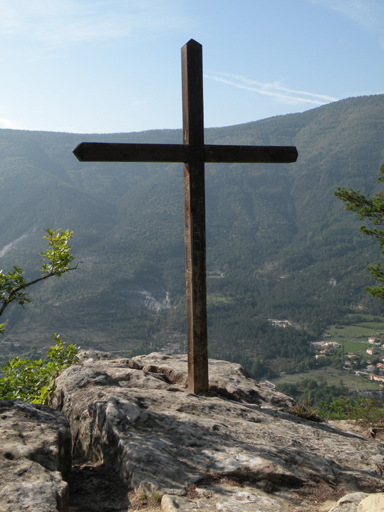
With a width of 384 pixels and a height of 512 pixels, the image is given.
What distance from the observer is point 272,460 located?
413cm

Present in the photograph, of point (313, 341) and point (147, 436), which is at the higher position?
point (147, 436)

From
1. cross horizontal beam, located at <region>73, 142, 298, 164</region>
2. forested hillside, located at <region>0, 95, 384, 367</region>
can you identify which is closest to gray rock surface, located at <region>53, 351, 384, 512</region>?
cross horizontal beam, located at <region>73, 142, 298, 164</region>

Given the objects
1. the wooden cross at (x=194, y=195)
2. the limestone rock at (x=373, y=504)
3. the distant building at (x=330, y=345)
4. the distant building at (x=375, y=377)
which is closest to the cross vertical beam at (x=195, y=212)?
the wooden cross at (x=194, y=195)

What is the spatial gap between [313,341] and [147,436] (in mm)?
105201

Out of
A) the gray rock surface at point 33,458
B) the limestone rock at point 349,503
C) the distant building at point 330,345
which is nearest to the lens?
the gray rock surface at point 33,458

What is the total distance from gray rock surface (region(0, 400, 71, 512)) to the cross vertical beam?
2.05 meters

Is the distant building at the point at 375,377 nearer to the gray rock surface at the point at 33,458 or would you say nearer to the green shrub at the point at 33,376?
the green shrub at the point at 33,376

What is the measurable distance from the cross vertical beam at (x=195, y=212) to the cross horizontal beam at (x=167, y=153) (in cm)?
15

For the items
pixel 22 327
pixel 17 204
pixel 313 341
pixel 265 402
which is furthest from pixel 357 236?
pixel 265 402

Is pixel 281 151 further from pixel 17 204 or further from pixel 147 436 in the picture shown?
pixel 17 204

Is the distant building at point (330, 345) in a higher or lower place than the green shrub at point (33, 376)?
lower

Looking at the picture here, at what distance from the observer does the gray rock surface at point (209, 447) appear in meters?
3.60

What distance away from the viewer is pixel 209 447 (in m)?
4.20

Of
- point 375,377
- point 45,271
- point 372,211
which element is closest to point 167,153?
point 45,271
